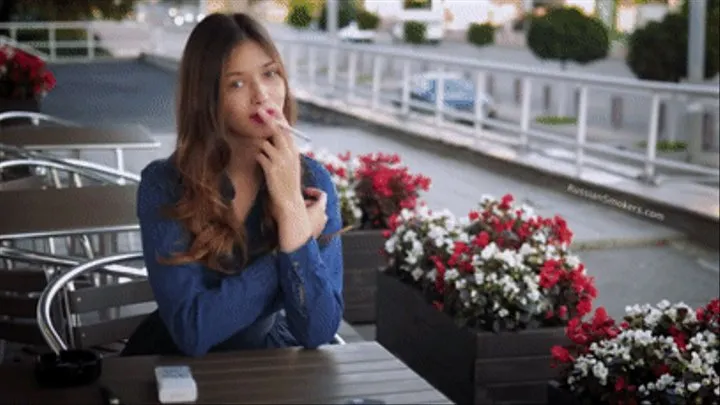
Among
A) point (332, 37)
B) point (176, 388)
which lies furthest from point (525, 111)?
point (332, 37)

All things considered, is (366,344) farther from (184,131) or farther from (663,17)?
(663,17)

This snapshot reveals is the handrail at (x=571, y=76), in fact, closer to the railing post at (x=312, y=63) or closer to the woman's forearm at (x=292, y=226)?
the railing post at (x=312, y=63)

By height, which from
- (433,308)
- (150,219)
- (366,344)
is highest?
(150,219)

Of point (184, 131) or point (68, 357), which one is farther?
point (184, 131)

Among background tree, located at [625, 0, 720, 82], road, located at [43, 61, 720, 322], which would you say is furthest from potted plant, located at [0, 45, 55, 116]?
background tree, located at [625, 0, 720, 82]

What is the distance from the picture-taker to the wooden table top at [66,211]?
11.4ft

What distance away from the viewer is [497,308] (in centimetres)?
336

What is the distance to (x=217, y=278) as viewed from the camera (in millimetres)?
2164

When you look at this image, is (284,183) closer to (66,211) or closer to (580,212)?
(66,211)

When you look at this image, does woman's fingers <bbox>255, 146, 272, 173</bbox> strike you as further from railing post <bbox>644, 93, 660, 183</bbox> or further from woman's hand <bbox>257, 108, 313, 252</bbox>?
railing post <bbox>644, 93, 660, 183</bbox>

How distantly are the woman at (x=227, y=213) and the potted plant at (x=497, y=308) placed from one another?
50.0 inches

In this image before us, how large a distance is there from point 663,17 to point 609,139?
4.51 metres

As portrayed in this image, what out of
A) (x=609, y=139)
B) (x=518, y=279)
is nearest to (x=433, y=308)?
(x=518, y=279)

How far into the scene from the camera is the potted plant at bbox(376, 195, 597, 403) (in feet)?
11.1
